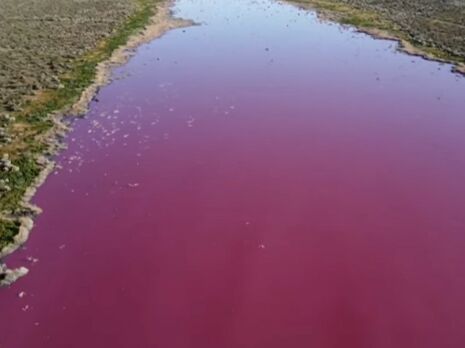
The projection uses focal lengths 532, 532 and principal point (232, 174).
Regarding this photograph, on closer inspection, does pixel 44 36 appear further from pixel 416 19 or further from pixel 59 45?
pixel 416 19

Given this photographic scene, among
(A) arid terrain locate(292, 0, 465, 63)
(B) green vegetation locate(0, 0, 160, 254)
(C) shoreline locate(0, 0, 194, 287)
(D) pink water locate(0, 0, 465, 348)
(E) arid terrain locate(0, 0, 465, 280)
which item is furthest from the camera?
Result: (A) arid terrain locate(292, 0, 465, 63)

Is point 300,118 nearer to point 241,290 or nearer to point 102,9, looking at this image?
point 241,290

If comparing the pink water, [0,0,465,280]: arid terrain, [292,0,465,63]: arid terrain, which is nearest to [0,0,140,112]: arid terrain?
[0,0,465,280]: arid terrain

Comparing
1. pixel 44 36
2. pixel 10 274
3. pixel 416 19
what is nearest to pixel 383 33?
pixel 416 19

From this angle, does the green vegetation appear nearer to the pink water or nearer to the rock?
the pink water

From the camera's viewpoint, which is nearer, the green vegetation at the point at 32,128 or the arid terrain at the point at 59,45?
the green vegetation at the point at 32,128

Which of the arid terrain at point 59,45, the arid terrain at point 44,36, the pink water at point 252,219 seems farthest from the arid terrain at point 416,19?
the arid terrain at point 44,36

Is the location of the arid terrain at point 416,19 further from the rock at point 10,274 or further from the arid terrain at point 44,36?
the rock at point 10,274
